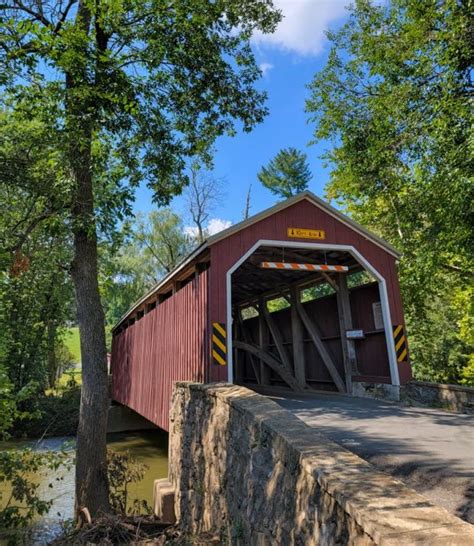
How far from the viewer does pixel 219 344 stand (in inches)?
224

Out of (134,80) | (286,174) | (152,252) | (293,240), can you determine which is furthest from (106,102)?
(286,174)

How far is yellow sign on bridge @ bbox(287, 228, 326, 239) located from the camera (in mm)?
6570

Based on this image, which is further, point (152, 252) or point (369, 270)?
point (152, 252)

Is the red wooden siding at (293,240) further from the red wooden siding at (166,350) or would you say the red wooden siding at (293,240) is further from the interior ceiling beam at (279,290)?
the interior ceiling beam at (279,290)

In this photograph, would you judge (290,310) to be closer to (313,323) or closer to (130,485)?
(313,323)

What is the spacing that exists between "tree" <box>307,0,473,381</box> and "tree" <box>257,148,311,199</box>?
15.1 meters

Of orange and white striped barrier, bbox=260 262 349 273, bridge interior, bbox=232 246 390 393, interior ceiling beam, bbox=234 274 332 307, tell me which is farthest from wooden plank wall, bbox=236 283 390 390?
orange and white striped barrier, bbox=260 262 349 273

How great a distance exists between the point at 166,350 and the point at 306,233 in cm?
343

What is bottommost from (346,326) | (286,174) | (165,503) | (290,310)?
(165,503)

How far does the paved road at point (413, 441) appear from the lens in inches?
94.0

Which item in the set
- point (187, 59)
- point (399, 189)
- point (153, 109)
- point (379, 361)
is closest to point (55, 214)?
point (153, 109)

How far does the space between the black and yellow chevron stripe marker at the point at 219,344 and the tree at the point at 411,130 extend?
459cm

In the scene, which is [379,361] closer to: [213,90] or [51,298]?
[213,90]

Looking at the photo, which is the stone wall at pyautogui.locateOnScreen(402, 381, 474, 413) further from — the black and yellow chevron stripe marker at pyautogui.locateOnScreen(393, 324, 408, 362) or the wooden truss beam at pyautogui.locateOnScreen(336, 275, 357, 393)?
the wooden truss beam at pyautogui.locateOnScreen(336, 275, 357, 393)
